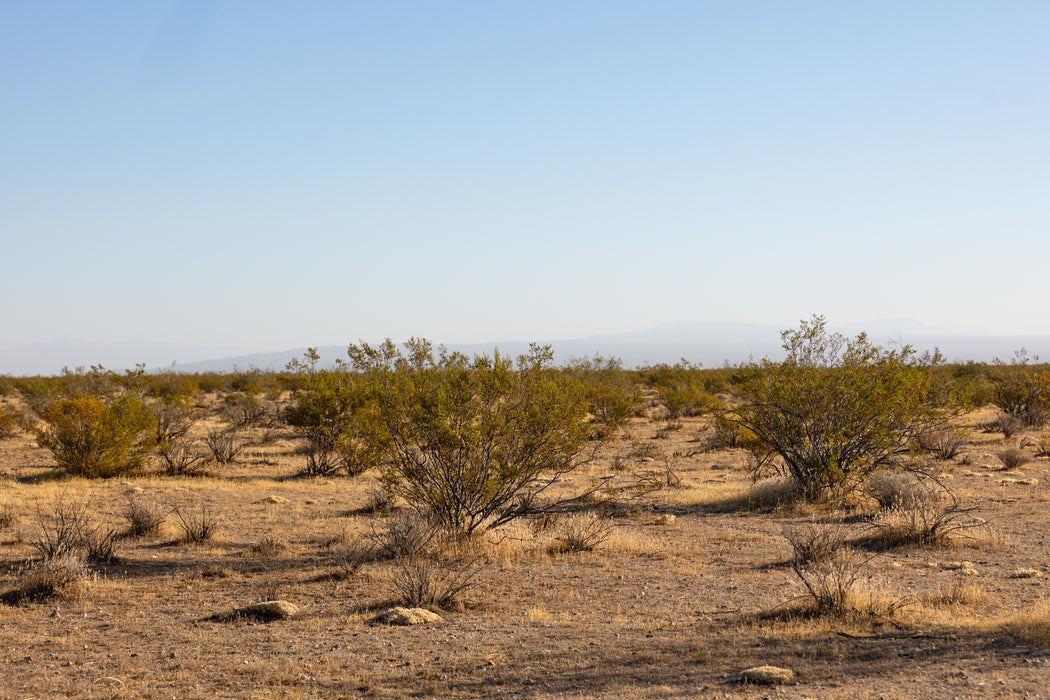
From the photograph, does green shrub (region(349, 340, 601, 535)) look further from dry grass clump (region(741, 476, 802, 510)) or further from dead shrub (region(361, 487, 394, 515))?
dry grass clump (region(741, 476, 802, 510))

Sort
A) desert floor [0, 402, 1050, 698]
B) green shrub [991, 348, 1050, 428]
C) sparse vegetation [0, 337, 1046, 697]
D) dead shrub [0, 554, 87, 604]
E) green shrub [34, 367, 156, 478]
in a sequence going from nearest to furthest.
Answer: desert floor [0, 402, 1050, 698] < sparse vegetation [0, 337, 1046, 697] < dead shrub [0, 554, 87, 604] < green shrub [34, 367, 156, 478] < green shrub [991, 348, 1050, 428]

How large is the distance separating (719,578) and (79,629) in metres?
7.59

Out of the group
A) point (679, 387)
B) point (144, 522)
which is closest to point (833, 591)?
point (144, 522)

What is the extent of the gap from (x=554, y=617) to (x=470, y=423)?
442 cm

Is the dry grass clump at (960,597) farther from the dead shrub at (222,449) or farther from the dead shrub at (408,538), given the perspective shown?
the dead shrub at (222,449)

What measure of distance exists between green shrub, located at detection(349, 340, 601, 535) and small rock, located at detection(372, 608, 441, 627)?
367cm

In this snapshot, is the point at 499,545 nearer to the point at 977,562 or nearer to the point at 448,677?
Result: the point at 448,677

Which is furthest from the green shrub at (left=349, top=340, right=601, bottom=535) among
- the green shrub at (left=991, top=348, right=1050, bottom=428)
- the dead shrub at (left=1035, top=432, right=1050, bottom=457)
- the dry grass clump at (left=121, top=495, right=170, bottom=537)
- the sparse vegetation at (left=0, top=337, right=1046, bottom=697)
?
the green shrub at (left=991, top=348, right=1050, bottom=428)

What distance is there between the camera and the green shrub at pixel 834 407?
15883 millimetres

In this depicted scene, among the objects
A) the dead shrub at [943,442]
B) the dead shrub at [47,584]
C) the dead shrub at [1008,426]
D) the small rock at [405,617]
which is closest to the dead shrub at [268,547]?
the dead shrub at [47,584]

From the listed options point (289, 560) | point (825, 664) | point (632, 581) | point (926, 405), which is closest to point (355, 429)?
point (289, 560)

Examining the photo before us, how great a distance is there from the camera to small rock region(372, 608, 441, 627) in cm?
852

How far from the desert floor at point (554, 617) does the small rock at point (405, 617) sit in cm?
14

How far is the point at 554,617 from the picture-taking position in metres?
8.77
